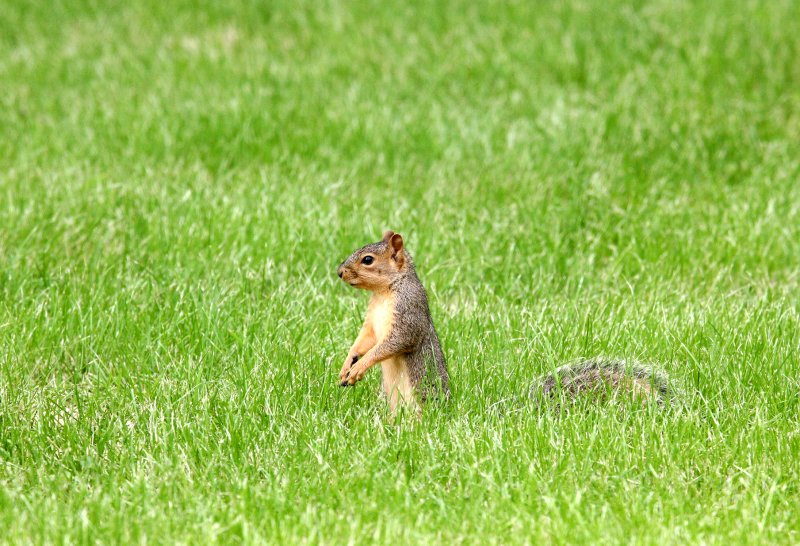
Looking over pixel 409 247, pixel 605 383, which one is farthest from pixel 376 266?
pixel 409 247

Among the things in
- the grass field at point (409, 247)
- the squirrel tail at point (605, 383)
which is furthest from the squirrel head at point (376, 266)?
the squirrel tail at point (605, 383)

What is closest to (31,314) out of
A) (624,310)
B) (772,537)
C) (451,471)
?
(451,471)

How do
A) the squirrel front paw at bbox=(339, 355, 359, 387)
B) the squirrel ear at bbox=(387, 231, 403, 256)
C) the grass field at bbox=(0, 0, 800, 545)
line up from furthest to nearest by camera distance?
the squirrel ear at bbox=(387, 231, 403, 256) < the squirrel front paw at bbox=(339, 355, 359, 387) < the grass field at bbox=(0, 0, 800, 545)

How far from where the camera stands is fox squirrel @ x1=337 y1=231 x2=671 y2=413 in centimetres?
397

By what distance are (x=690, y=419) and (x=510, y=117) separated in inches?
166

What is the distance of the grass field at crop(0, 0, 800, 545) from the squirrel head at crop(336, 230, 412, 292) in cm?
46

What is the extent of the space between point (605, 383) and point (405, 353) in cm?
71

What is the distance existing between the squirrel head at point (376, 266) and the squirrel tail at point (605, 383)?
2.15 ft

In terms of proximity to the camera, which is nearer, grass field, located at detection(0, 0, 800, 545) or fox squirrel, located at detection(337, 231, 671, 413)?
grass field, located at detection(0, 0, 800, 545)

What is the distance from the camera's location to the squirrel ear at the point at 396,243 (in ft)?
13.3

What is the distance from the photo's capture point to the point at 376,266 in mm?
4027

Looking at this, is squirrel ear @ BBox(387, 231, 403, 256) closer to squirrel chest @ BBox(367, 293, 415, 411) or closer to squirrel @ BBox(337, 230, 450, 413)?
squirrel @ BBox(337, 230, 450, 413)

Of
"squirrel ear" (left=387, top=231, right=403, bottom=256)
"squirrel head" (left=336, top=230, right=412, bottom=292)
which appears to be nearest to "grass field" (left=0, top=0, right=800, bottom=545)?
"squirrel head" (left=336, top=230, right=412, bottom=292)

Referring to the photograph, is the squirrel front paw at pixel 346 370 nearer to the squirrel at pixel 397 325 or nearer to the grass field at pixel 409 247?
the squirrel at pixel 397 325
